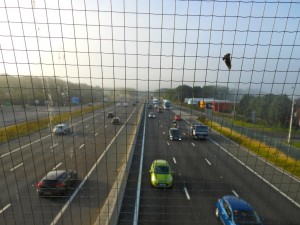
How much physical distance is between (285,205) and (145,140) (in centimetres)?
1047

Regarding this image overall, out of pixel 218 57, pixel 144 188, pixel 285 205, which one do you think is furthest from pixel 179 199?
pixel 218 57

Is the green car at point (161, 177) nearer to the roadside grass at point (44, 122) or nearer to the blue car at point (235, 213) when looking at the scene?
the blue car at point (235, 213)

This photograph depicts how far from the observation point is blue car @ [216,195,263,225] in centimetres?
608

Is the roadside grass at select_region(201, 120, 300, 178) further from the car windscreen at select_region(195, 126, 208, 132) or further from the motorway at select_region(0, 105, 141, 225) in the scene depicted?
the car windscreen at select_region(195, 126, 208, 132)

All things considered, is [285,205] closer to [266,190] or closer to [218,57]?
[266,190]

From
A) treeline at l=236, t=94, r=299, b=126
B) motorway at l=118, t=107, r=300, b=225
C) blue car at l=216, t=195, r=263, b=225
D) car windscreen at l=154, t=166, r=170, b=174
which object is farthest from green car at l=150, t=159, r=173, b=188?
treeline at l=236, t=94, r=299, b=126

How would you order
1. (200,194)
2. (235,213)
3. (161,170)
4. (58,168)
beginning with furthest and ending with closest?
(58,168) → (161,170) → (200,194) → (235,213)

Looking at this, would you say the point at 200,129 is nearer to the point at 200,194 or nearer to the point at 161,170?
the point at 161,170

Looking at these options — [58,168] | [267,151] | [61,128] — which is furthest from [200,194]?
[58,168]

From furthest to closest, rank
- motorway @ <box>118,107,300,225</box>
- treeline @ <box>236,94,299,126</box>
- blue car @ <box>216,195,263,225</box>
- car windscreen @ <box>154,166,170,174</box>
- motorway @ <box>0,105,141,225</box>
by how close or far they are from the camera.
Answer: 1. car windscreen @ <box>154,166,170,174</box>
2. motorway @ <box>118,107,300,225</box>
3. blue car @ <box>216,195,263,225</box>
4. motorway @ <box>0,105,141,225</box>
5. treeline @ <box>236,94,299,126</box>

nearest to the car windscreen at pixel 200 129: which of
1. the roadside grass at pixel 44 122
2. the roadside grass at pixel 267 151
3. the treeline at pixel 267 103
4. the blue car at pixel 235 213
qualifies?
the roadside grass at pixel 267 151

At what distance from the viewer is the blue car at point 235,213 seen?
6.08 metres

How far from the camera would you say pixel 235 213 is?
643cm

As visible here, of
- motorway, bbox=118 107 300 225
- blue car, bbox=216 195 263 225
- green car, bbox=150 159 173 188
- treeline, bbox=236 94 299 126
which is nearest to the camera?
treeline, bbox=236 94 299 126
